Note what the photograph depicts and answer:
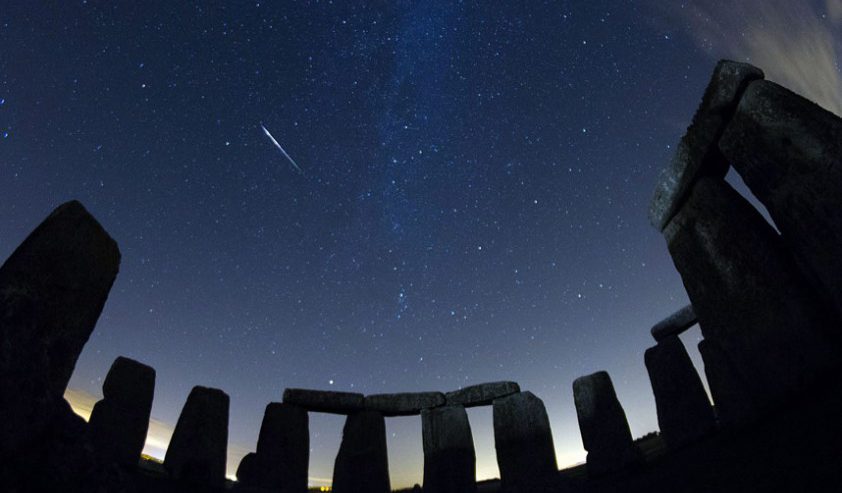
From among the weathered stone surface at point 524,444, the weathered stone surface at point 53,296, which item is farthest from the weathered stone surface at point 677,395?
the weathered stone surface at point 53,296

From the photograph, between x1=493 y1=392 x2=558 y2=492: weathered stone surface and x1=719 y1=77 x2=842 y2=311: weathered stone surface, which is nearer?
x1=719 y1=77 x2=842 y2=311: weathered stone surface

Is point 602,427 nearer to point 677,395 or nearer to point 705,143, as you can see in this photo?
point 677,395

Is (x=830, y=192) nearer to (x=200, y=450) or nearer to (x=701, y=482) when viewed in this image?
(x=701, y=482)

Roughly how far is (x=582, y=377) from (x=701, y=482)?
2534mm

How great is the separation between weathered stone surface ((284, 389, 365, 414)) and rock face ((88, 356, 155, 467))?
1.77 metres

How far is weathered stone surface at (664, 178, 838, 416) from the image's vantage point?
9.53 feet

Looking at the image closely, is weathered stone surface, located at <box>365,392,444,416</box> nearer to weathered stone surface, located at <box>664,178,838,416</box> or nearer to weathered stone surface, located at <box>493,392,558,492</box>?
weathered stone surface, located at <box>493,392,558,492</box>

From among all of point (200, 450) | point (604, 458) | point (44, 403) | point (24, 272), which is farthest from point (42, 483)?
point (604, 458)

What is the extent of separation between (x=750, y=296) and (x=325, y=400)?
499cm

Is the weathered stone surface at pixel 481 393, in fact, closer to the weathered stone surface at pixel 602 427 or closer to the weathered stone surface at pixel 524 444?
the weathered stone surface at pixel 524 444

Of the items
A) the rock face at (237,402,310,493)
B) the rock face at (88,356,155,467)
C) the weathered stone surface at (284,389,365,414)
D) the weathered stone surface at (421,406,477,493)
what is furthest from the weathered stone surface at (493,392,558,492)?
the rock face at (88,356,155,467)

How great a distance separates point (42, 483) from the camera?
169 centimetres

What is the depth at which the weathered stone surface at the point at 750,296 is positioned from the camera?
2.90 m

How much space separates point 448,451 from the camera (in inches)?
237
